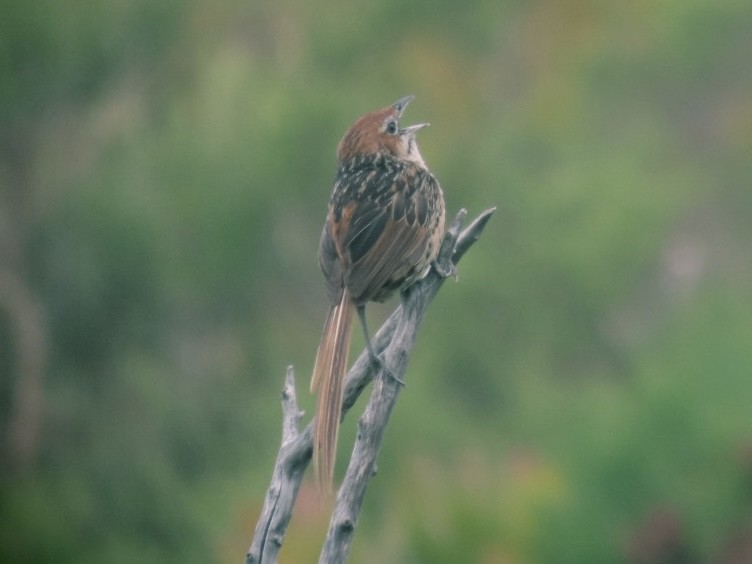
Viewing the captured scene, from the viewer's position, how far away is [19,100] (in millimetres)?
14859

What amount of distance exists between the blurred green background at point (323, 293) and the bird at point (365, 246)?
4.82m

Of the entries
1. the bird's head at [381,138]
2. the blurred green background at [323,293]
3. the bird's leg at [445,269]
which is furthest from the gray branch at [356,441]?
the blurred green background at [323,293]

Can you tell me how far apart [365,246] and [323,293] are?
468 inches

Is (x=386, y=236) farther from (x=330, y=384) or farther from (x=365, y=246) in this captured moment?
(x=330, y=384)


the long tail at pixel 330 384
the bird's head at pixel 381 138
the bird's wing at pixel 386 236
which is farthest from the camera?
the bird's head at pixel 381 138

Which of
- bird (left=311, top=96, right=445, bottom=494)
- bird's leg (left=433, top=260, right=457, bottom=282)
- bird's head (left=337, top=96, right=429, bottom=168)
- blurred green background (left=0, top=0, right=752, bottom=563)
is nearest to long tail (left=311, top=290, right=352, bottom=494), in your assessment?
bird (left=311, top=96, right=445, bottom=494)

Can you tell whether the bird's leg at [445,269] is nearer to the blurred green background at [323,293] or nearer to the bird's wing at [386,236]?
the bird's wing at [386,236]

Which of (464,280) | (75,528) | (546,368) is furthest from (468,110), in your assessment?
(75,528)

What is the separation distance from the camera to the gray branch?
13.4ft

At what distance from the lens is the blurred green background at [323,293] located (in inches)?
429

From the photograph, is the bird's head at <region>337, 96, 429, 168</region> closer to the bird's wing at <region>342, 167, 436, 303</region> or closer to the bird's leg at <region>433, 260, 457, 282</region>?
the bird's wing at <region>342, 167, 436, 303</region>

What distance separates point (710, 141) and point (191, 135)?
29.0 ft

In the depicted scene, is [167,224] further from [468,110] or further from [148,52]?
[468,110]

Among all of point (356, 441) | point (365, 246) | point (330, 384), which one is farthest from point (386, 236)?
point (356, 441)
